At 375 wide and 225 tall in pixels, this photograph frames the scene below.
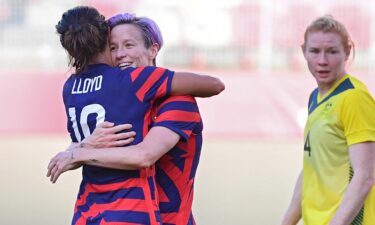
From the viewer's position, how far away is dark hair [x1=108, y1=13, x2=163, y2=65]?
3016mm

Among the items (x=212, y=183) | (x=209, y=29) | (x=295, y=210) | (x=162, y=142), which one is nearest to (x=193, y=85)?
(x=162, y=142)

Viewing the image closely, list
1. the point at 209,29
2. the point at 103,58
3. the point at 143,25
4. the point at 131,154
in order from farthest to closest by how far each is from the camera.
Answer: the point at 209,29 < the point at 143,25 < the point at 103,58 < the point at 131,154

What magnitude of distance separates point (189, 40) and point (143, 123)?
424 inches

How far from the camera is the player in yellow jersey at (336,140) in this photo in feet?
9.45

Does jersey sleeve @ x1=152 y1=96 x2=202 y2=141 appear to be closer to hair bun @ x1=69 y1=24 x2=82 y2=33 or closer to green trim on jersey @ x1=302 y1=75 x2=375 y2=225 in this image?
hair bun @ x1=69 y1=24 x2=82 y2=33

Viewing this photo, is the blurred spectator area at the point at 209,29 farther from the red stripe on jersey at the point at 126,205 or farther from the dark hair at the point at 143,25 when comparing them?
the red stripe on jersey at the point at 126,205

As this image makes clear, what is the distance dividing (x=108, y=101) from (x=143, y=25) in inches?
16.0

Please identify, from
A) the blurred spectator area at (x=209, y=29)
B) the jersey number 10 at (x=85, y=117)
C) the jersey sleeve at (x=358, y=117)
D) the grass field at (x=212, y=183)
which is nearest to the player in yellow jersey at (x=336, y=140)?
the jersey sleeve at (x=358, y=117)

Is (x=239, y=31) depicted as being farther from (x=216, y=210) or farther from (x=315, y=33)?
(x=315, y=33)

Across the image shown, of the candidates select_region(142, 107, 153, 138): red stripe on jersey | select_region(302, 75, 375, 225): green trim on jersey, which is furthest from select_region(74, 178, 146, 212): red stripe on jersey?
select_region(302, 75, 375, 225): green trim on jersey

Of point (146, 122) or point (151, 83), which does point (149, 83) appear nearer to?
point (151, 83)

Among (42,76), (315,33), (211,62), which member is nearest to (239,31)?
(211,62)

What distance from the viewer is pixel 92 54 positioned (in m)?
2.87

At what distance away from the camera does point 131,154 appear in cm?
270
